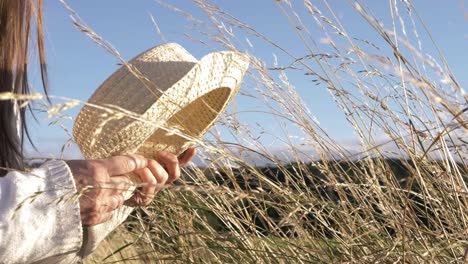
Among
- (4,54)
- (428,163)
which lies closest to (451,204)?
(428,163)

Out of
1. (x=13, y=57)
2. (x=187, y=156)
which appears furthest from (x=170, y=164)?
(x=13, y=57)

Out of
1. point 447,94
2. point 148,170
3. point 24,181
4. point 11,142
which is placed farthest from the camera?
point 11,142

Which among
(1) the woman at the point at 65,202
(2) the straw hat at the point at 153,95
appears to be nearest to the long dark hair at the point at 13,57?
(2) the straw hat at the point at 153,95

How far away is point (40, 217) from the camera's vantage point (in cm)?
146

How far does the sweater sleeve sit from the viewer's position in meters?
1.41

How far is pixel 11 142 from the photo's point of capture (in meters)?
2.09

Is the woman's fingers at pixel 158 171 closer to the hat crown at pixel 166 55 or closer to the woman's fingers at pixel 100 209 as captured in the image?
the woman's fingers at pixel 100 209

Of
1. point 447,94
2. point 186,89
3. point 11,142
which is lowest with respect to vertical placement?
point 11,142

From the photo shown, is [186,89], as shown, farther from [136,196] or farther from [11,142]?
[11,142]

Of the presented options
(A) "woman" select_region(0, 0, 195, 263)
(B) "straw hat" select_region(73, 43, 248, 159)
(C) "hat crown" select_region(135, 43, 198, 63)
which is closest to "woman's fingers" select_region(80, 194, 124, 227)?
(A) "woman" select_region(0, 0, 195, 263)

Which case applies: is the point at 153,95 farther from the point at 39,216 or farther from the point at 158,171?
the point at 39,216

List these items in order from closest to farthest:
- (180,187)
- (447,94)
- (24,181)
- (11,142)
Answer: (180,187) < (24,181) < (447,94) < (11,142)

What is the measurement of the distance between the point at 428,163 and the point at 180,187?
118 cm

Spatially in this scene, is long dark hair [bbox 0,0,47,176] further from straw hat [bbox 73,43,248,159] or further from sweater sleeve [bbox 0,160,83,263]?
sweater sleeve [bbox 0,160,83,263]
